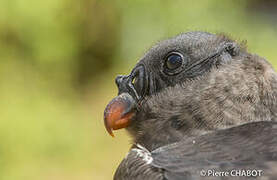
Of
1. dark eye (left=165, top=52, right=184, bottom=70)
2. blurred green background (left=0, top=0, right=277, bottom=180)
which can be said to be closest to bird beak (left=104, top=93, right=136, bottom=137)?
dark eye (left=165, top=52, right=184, bottom=70)

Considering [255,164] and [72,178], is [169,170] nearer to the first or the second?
[255,164]

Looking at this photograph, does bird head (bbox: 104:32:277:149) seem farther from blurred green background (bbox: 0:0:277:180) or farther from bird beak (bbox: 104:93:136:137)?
blurred green background (bbox: 0:0:277:180)

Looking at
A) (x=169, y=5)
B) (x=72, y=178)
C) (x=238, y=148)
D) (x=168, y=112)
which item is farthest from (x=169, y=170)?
(x=169, y=5)

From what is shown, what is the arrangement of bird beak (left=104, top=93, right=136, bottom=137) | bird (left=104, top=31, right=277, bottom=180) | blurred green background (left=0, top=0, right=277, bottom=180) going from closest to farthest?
bird (left=104, top=31, right=277, bottom=180), bird beak (left=104, top=93, right=136, bottom=137), blurred green background (left=0, top=0, right=277, bottom=180)

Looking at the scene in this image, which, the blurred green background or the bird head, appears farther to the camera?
the blurred green background

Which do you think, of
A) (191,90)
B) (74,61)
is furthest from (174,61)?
(74,61)

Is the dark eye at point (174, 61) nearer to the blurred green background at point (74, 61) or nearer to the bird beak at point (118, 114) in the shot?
the bird beak at point (118, 114)
